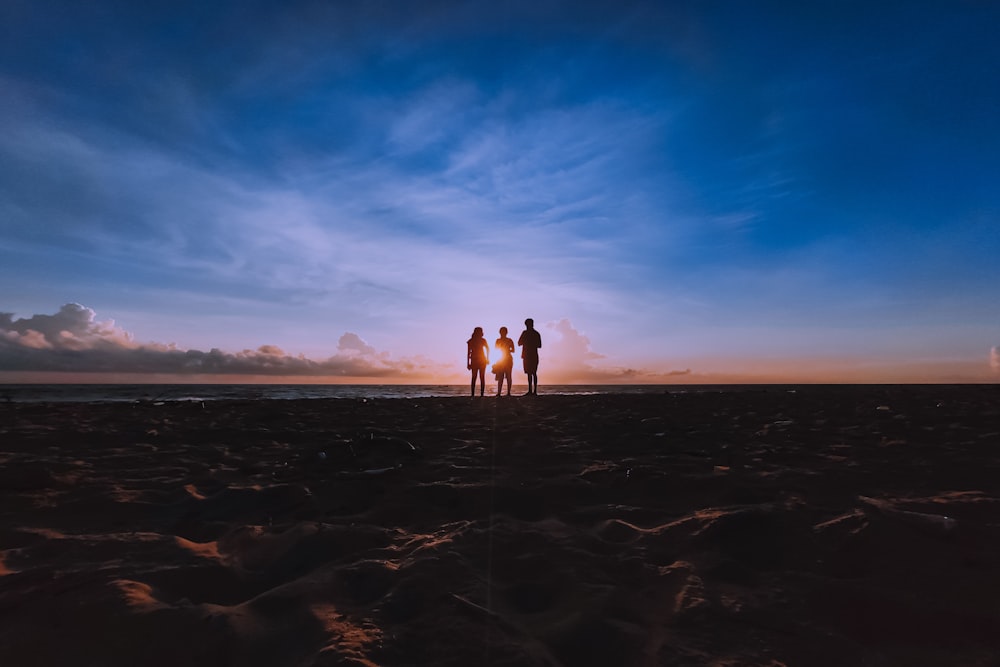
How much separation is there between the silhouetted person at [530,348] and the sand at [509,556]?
10750mm

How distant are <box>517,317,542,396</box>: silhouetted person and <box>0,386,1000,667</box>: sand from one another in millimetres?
10750

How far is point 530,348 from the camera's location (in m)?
16.5

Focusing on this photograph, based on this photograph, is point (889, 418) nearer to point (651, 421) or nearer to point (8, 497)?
point (651, 421)

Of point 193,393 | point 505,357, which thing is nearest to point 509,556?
point 505,357

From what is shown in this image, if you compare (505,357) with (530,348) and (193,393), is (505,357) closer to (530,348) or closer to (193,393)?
(530,348)

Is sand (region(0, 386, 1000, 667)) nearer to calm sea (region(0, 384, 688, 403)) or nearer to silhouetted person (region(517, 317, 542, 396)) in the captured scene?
silhouetted person (region(517, 317, 542, 396))

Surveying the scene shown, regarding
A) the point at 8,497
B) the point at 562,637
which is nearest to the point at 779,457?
the point at 562,637

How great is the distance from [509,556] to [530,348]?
13.9 meters

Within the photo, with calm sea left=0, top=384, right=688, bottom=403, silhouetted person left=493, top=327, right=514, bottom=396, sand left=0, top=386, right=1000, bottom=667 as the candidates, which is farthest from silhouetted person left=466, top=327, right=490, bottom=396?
sand left=0, top=386, right=1000, bottom=667

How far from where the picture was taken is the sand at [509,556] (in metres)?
1.82

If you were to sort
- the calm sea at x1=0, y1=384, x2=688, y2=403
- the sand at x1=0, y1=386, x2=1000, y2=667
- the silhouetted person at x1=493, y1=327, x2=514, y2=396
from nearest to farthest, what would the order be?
1. the sand at x1=0, y1=386, x2=1000, y2=667
2. the silhouetted person at x1=493, y1=327, x2=514, y2=396
3. the calm sea at x1=0, y1=384, x2=688, y2=403

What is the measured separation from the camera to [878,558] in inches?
97.2

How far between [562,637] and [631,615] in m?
0.35

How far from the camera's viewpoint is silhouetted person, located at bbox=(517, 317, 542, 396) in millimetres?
16344
